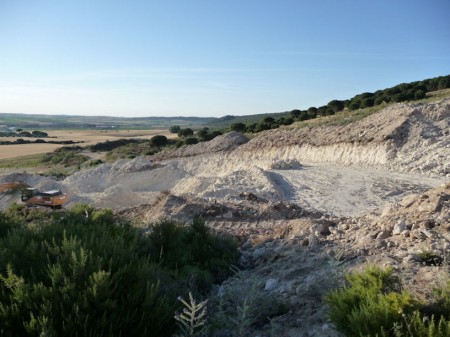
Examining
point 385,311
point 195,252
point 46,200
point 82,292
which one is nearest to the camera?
point 385,311

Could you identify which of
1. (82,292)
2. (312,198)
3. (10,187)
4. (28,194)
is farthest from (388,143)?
(10,187)

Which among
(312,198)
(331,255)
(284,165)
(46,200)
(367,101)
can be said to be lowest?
(46,200)

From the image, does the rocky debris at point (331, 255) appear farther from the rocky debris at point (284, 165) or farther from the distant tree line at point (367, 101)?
the distant tree line at point (367, 101)

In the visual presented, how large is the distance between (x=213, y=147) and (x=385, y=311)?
29.7 m

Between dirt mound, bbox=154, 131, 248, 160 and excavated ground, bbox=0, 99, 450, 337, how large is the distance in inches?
5.0

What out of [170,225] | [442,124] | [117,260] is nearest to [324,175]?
[442,124]

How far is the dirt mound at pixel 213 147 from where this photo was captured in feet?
107

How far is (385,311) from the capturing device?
3559mm

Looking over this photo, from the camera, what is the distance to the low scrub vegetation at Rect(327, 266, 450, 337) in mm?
3381

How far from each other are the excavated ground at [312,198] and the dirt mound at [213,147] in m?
0.13

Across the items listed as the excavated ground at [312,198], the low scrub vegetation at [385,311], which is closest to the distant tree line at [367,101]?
the excavated ground at [312,198]

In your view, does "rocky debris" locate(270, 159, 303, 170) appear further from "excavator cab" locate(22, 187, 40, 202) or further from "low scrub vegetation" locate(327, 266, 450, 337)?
"low scrub vegetation" locate(327, 266, 450, 337)

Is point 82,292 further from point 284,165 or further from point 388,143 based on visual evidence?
point 388,143

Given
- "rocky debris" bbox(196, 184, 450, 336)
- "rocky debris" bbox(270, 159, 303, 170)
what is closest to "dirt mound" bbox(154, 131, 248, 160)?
"rocky debris" bbox(270, 159, 303, 170)
